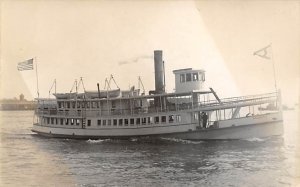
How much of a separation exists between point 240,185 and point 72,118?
2471 millimetres

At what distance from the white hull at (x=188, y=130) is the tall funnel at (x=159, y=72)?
2.48 feet

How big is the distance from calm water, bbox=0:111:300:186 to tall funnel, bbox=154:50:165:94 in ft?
1.62

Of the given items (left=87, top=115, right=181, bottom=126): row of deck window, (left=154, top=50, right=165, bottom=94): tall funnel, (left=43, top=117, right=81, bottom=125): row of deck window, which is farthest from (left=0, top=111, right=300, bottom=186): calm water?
(left=43, top=117, right=81, bottom=125): row of deck window

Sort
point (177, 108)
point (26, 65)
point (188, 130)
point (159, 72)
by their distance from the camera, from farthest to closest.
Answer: point (177, 108) → point (188, 130) → point (159, 72) → point (26, 65)

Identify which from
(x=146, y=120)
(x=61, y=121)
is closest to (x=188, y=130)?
(x=146, y=120)

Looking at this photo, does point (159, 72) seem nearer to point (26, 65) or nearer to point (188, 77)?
point (188, 77)

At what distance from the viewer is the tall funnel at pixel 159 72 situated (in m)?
2.98

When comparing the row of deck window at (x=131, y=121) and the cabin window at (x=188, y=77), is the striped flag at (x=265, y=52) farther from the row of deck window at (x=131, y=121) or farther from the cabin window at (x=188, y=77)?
the row of deck window at (x=131, y=121)

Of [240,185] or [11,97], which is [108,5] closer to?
[11,97]

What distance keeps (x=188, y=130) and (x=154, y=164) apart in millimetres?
1077

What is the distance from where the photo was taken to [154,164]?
3344mm

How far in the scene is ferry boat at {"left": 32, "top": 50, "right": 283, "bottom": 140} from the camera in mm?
3703

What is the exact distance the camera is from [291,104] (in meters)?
2.95

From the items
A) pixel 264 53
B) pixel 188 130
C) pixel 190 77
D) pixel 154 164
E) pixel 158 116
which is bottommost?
pixel 154 164
